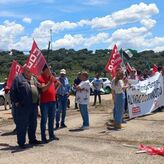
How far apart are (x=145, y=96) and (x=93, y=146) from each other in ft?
22.4

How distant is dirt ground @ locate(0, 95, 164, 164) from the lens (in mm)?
9133

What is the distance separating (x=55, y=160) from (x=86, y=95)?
15.4ft

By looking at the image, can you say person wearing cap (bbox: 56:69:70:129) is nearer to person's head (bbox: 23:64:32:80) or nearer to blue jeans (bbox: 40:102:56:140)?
blue jeans (bbox: 40:102:56:140)

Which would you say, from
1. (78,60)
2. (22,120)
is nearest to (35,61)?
(22,120)

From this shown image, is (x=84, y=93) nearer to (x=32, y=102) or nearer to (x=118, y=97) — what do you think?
(x=118, y=97)

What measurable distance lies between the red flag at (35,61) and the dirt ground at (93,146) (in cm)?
184

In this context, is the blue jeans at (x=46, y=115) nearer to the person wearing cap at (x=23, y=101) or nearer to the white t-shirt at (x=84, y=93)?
the person wearing cap at (x=23, y=101)

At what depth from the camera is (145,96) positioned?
55.8ft

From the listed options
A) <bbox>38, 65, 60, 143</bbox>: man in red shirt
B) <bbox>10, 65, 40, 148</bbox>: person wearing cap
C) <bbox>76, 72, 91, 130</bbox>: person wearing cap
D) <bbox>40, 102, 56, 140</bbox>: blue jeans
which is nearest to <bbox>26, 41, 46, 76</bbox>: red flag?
<bbox>38, 65, 60, 143</bbox>: man in red shirt

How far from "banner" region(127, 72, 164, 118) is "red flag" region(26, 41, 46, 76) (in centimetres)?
533

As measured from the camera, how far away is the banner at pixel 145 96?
53.3 feet

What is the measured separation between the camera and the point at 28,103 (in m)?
10.6

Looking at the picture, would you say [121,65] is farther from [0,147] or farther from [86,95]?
[0,147]

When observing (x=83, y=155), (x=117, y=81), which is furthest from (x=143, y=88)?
(x=83, y=155)
